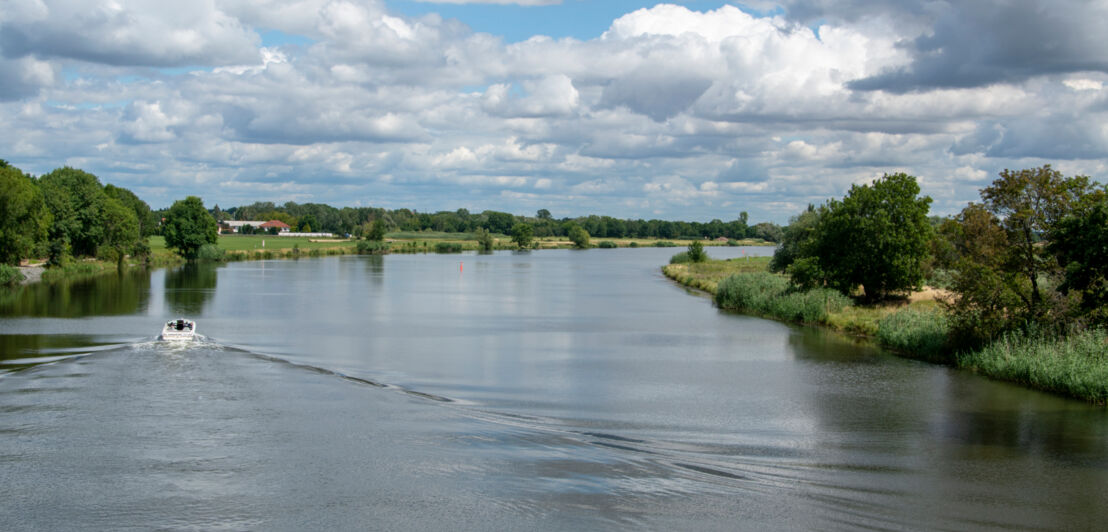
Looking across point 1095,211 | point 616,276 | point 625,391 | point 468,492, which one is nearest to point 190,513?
point 468,492

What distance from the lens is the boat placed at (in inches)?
1094

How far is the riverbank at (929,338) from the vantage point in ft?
68.3

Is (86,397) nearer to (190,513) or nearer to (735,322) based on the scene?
(190,513)

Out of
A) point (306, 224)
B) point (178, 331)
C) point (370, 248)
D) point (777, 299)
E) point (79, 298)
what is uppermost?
point (306, 224)

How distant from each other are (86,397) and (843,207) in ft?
112

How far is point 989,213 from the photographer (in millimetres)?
24953

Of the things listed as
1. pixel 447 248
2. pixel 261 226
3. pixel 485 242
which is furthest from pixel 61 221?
pixel 261 226

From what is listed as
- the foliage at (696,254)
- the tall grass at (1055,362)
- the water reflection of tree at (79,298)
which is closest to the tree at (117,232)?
the water reflection of tree at (79,298)

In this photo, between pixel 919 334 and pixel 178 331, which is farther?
pixel 919 334

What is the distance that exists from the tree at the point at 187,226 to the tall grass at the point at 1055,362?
88981 mm

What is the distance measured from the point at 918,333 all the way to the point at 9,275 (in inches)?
2227

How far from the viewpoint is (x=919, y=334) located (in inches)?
1129

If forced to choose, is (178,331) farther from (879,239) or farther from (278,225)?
(278,225)

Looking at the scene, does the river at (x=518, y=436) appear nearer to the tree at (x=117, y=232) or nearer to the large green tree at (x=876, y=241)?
the large green tree at (x=876, y=241)
